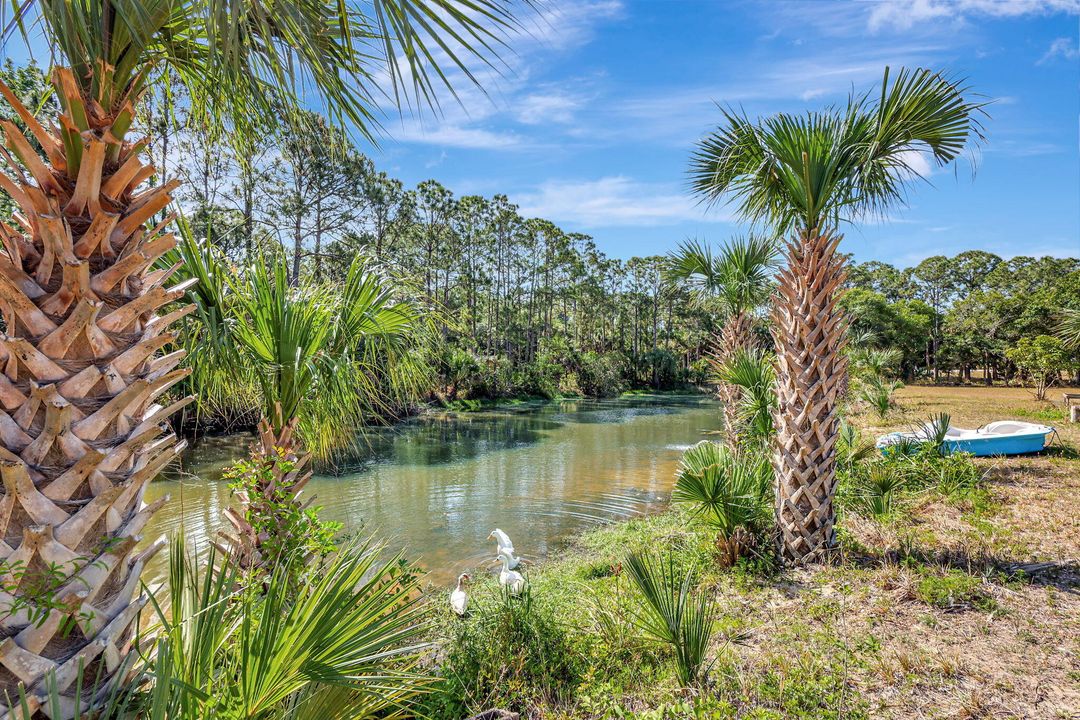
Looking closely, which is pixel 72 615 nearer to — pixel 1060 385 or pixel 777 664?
pixel 777 664

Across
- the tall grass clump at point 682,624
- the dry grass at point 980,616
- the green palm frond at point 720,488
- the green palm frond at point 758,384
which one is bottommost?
the dry grass at point 980,616

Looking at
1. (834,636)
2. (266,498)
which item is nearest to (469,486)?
(266,498)

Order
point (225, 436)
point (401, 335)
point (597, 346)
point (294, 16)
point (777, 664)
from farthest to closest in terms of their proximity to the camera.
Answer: point (597, 346) → point (225, 436) → point (401, 335) → point (777, 664) → point (294, 16)

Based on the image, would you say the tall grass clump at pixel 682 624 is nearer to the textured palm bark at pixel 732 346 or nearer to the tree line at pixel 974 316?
the textured palm bark at pixel 732 346

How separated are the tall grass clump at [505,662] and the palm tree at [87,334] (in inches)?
72.7

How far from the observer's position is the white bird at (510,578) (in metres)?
4.87

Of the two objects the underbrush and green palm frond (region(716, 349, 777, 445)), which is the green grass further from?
green palm frond (region(716, 349, 777, 445))

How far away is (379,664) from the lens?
199 centimetres

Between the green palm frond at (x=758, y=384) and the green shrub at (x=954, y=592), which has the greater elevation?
the green palm frond at (x=758, y=384)

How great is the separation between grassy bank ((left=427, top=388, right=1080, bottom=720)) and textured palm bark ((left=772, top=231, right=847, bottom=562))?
35 centimetres

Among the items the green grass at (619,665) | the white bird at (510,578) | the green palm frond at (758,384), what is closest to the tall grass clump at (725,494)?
the green grass at (619,665)

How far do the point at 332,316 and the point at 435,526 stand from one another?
19.9ft

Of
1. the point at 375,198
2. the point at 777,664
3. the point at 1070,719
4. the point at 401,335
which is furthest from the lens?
the point at 375,198

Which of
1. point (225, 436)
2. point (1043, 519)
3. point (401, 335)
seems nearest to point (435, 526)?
point (401, 335)
